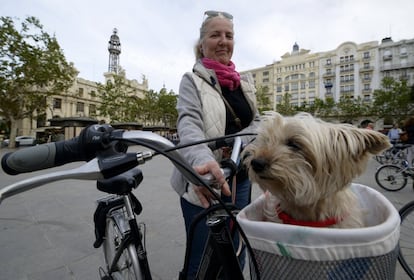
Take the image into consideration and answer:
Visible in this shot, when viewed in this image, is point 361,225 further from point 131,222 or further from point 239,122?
point 131,222

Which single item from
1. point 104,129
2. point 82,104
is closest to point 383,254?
point 104,129

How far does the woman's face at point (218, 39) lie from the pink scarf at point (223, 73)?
61 millimetres

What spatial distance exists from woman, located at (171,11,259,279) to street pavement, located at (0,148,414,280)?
4.35ft

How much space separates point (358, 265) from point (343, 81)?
70.4 m

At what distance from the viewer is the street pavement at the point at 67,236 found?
2500mm

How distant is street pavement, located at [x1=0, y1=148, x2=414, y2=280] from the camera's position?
98.4 inches

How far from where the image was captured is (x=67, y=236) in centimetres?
325

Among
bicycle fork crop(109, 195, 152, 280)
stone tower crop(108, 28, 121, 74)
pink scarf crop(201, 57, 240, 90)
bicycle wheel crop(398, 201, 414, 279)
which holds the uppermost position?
stone tower crop(108, 28, 121, 74)

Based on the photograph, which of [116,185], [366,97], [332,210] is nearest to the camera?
[332,210]

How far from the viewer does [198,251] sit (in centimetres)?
145

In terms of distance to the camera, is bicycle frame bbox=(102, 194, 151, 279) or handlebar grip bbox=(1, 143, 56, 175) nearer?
handlebar grip bbox=(1, 143, 56, 175)

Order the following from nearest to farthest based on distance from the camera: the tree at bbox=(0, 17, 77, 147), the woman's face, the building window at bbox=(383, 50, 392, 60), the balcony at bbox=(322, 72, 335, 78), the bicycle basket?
the bicycle basket → the woman's face → the tree at bbox=(0, 17, 77, 147) → the building window at bbox=(383, 50, 392, 60) → the balcony at bbox=(322, 72, 335, 78)

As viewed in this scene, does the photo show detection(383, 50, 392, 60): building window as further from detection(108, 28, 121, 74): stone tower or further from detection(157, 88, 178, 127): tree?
detection(108, 28, 121, 74): stone tower

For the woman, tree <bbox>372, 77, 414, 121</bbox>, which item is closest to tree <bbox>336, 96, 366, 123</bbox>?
tree <bbox>372, 77, 414, 121</bbox>
